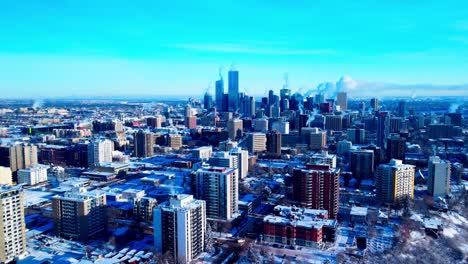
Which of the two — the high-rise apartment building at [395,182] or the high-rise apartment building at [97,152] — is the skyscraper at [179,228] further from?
the high-rise apartment building at [97,152]

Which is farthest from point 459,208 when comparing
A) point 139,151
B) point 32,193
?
point 139,151

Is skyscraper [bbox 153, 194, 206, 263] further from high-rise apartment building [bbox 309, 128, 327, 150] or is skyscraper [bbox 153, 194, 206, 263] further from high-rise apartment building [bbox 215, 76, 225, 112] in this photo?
high-rise apartment building [bbox 215, 76, 225, 112]

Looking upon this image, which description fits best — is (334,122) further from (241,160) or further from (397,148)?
(241,160)

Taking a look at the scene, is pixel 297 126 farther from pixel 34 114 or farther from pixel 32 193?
pixel 34 114

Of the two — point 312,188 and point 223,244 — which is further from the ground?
point 312,188

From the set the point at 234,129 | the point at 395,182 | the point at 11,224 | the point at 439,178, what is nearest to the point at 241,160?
the point at 395,182
